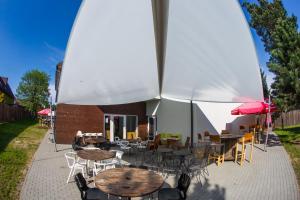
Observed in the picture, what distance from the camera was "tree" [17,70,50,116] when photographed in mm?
48625

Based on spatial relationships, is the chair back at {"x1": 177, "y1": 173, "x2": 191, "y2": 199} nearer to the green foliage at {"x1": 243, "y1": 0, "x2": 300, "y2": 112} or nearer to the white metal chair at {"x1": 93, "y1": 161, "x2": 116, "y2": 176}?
the white metal chair at {"x1": 93, "y1": 161, "x2": 116, "y2": 176}

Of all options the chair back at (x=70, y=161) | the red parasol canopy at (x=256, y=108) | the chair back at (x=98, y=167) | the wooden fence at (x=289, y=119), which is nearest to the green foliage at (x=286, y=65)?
the red parasol canopy at (x=256, y=108)

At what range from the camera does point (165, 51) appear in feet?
Result: 19.1

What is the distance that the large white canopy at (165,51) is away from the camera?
4949 mm

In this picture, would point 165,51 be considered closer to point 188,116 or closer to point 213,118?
point 188,116

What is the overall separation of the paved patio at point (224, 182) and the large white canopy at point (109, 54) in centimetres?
254

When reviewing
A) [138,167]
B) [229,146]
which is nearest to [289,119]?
[229,146]

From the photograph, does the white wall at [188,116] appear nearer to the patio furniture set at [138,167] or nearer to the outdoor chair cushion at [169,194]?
the patio furniture set at [138,167]

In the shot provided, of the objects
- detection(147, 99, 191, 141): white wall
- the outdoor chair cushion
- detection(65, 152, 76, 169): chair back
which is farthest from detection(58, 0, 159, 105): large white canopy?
detection(147, 99, 191, 141): white wall

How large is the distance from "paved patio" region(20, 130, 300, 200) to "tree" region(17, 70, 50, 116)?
134ft

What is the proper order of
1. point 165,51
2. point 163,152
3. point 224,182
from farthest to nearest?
1. point 163,152
2. point 224,182
3. point 165,51

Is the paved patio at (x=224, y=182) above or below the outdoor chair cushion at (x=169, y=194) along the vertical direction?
below

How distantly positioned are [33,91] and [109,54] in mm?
49176

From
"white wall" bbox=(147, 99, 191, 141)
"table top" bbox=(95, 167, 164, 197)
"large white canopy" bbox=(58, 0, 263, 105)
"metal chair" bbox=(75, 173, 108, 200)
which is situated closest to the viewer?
Result: "table top" bbox=(95, 167, 164, 197)
